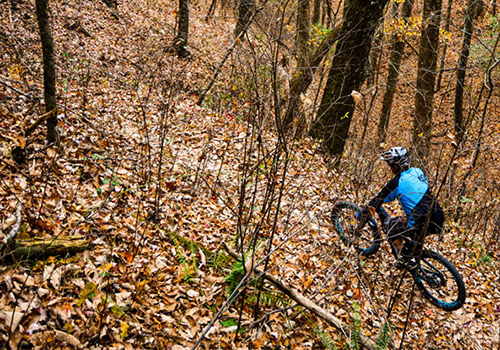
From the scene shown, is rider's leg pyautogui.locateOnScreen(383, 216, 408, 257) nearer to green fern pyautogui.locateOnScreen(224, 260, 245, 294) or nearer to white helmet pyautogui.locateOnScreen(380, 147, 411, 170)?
white helmet pyautogui.locateOnScreen(380, 147, 411, 170)

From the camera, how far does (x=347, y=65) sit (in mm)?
6613

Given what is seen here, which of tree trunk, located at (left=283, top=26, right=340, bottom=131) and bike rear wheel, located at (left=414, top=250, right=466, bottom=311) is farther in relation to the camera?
bike rear wheel, located at (left=414, top=250, right=466, bottom=311)

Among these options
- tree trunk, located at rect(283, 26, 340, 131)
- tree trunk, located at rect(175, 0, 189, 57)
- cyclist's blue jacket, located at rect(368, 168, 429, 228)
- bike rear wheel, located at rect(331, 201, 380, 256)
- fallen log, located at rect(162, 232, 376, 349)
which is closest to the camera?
fallen log, located at rect(162, 232, 376, 349)

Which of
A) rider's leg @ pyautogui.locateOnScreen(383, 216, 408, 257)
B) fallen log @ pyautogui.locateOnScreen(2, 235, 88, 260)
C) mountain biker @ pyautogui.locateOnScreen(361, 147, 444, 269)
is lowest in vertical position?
fallen log @ pyautogui.locateOnScreen(2, 235, 88, 260)

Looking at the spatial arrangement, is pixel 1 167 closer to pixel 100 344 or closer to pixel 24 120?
pixel 24 120

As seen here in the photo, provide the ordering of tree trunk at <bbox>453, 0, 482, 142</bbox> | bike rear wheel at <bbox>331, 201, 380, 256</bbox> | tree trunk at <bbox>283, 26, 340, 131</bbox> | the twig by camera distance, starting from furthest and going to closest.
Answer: tree trunk at <bbox>453, 0, 482, 142</bbox> → bike rear wheel at <bbox>331, 201, 380, 256</bbox> → tree trunk at <bbox>283, 26, 340, 131</bbox> → the twig

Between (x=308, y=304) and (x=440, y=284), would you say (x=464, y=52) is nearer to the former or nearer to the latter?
(x=440, y=284)

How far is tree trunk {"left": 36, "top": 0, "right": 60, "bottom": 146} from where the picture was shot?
11.9 ft

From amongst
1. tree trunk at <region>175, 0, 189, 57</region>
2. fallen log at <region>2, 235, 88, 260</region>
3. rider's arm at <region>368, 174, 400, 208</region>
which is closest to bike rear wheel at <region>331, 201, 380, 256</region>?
rider's arm at <region>368, 174, 400, 208</region>

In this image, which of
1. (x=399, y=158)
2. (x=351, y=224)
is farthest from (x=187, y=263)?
(x=399, y=158)

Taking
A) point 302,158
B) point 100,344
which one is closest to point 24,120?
point 100,344

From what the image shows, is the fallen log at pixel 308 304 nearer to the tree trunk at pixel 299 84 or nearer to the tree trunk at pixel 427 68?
the tree trunk at pixel 299 84

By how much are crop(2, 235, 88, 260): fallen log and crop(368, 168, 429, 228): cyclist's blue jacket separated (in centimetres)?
410

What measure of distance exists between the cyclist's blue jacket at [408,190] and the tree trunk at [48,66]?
4.82 meters
